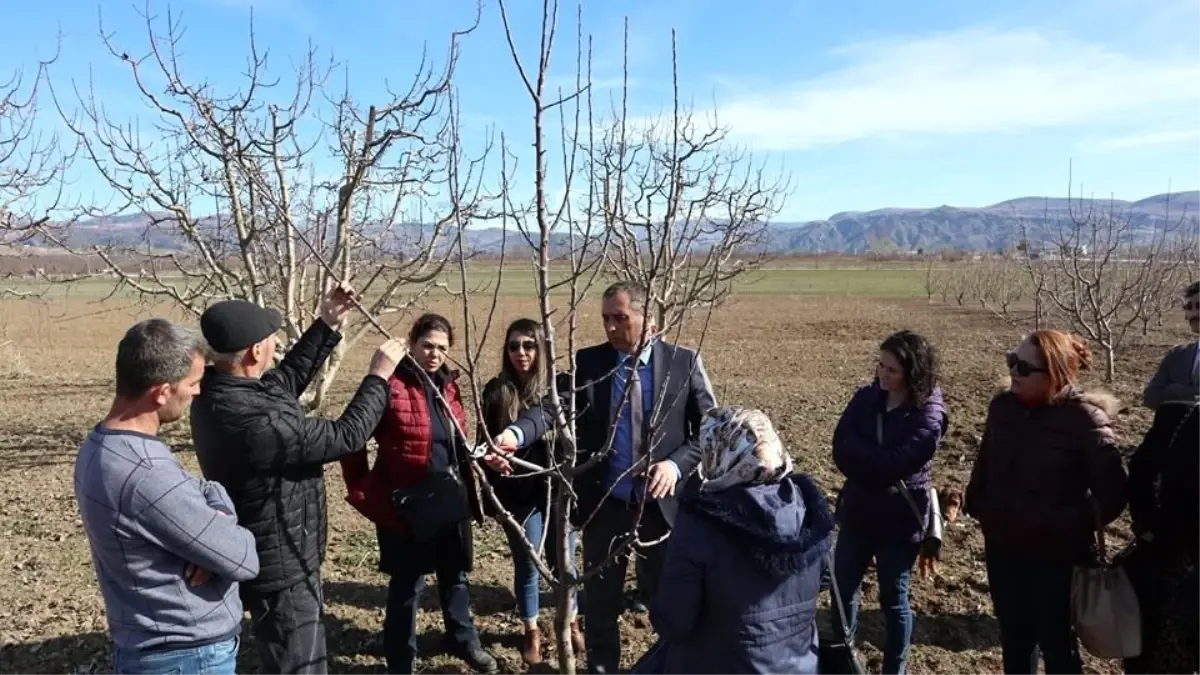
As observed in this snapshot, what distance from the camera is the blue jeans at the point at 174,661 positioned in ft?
6.82

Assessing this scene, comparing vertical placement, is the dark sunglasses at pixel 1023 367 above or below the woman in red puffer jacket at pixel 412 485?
above

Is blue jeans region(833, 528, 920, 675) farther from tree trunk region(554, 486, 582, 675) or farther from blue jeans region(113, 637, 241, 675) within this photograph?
blue jeans region(113, 637, 241, 675)

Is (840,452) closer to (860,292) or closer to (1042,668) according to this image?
(1042,668)

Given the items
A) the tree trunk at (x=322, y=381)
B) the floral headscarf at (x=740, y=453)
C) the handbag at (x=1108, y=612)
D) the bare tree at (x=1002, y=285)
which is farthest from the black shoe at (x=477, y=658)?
the bare tree at (x=1002, y=285)

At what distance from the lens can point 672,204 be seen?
6.92ft

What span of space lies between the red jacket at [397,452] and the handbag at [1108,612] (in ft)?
8.11

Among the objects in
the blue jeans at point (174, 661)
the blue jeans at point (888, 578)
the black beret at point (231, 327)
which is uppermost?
the black beret at point (231, 327)

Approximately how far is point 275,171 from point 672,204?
544cm

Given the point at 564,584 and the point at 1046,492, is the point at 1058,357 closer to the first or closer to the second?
the point at 1046,492

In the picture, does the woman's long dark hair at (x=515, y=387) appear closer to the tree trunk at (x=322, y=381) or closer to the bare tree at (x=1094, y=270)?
the tree trunk at (x=322, y=381)

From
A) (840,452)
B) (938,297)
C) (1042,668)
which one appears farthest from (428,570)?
(938,297)

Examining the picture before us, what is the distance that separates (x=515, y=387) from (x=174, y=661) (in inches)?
77.0

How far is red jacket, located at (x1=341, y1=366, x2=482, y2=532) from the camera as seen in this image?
10.8 feet

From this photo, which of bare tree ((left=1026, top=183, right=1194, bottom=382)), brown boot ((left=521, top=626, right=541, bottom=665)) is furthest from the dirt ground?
bare tree ((left=1026, top=183, right=1194, bottom=382))
